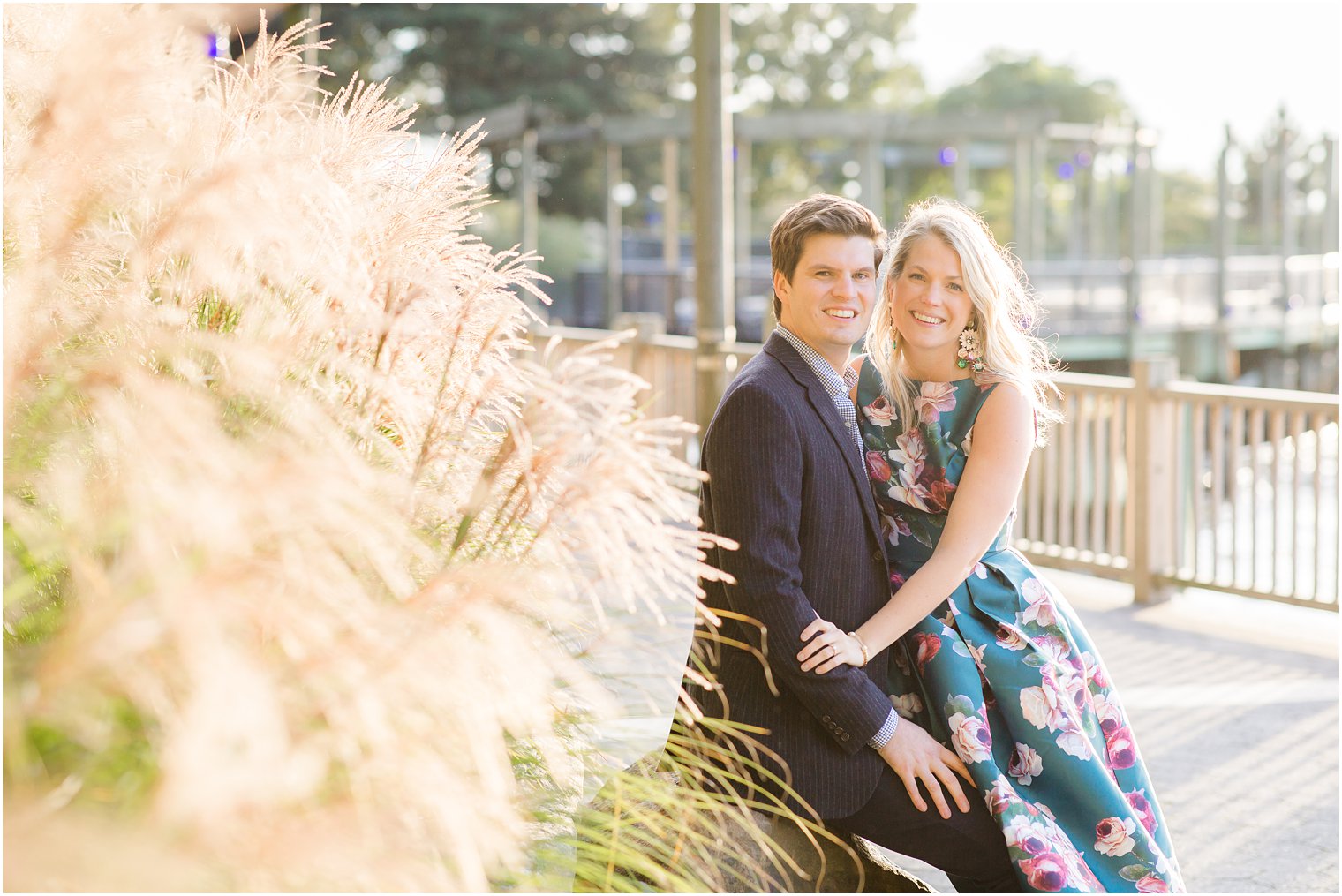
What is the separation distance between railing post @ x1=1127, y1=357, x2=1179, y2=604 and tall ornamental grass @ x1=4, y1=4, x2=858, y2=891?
488 cm

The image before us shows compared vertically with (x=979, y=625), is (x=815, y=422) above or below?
above

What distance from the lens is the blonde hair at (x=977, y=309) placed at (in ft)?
8.77

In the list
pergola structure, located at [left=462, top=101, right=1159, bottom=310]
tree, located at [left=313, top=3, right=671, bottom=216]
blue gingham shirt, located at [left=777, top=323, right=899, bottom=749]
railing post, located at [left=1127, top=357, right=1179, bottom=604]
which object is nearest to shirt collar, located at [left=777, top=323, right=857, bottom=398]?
blue gingham shirt, located at [left=777, top=323, right=899, bottom=749]

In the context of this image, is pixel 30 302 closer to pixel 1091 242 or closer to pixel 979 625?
pixel 979 625

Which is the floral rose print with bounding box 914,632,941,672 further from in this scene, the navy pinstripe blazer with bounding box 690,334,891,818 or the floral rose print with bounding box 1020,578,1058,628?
the floral rose print with bounding box 1020,578,1058,628

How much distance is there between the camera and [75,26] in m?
2.08

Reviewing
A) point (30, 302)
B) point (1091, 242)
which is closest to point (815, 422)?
point (30, 302)

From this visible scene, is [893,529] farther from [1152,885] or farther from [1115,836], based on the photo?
[1152,885]

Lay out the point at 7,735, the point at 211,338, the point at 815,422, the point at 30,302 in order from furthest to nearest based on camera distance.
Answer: the point at 815,422
the point at 30,302
the point at 211,338
the point at 7,735

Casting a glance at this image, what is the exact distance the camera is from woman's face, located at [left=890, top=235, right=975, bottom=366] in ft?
8.80

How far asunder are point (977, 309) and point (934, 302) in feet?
0.33

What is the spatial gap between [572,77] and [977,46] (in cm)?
2556

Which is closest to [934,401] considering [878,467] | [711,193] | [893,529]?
[878,467]

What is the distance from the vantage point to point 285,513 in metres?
1.42
